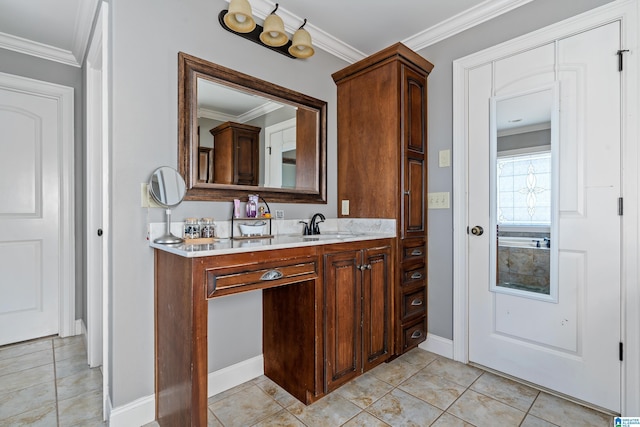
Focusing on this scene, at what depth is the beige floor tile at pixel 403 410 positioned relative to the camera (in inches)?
62.5


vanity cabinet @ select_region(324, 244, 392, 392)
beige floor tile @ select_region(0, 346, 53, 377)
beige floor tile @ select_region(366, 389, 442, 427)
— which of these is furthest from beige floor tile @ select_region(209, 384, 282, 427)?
beige floor tile @ select_region(0, 346, 53, 377)

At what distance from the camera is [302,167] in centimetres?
236

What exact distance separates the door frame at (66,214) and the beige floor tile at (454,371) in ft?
10.1

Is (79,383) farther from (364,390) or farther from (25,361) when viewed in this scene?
(364,390)

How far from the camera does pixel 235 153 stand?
6.53 feet

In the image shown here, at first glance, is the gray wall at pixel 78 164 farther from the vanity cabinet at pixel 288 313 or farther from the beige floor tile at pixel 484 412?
the beige floor tile at pixel 484 412

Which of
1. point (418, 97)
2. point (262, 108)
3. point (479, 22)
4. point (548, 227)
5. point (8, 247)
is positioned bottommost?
point (8, 247)

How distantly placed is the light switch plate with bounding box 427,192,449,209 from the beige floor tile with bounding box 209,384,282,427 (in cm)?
175

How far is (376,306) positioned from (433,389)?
23.3 inches

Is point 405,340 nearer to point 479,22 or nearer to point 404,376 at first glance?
point 404,376

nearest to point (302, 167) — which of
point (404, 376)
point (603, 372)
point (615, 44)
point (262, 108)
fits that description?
point (262, 108)

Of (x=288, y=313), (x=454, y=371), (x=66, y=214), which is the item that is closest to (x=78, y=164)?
(x=66, y=214)

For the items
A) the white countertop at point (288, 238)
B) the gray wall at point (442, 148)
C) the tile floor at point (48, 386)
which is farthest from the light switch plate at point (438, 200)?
the tile floor at point (48, 386)

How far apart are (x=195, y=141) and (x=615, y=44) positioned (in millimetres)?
2391
